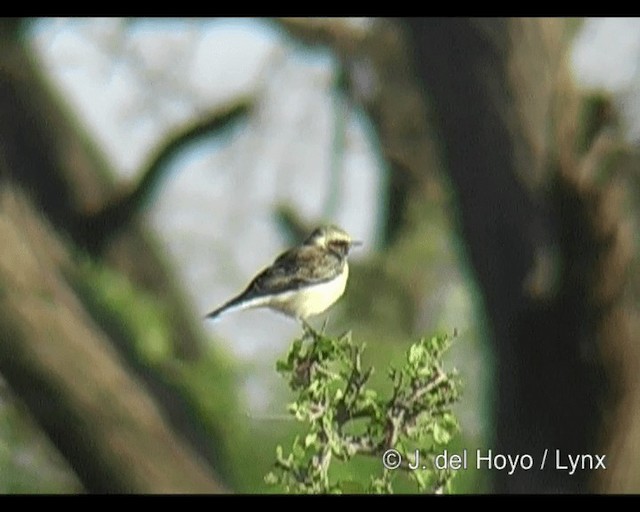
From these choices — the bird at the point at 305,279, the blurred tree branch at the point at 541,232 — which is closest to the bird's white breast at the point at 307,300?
the bird at the point at 305,279

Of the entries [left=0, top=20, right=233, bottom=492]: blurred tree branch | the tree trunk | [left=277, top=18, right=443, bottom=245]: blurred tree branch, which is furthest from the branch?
the tree trunk

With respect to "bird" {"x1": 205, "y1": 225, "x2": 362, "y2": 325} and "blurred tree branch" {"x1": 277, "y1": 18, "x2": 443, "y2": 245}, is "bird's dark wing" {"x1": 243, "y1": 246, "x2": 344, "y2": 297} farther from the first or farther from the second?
"blurred tree branch" {"x1": 277, "y1": 18, "x2": 443, "y2": 245}

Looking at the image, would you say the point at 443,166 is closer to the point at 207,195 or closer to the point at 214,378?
the point at 207,195

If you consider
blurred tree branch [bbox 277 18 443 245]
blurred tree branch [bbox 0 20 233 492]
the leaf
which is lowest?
the leaf

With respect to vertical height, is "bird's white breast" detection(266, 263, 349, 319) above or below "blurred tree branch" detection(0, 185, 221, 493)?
above

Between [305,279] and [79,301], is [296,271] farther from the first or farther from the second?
[79,301]

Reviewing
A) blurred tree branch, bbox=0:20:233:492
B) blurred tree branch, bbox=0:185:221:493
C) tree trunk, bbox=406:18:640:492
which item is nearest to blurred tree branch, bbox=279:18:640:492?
tree trunk, bbox=406:18:640:492

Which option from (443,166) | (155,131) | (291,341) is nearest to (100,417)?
(291,341)
